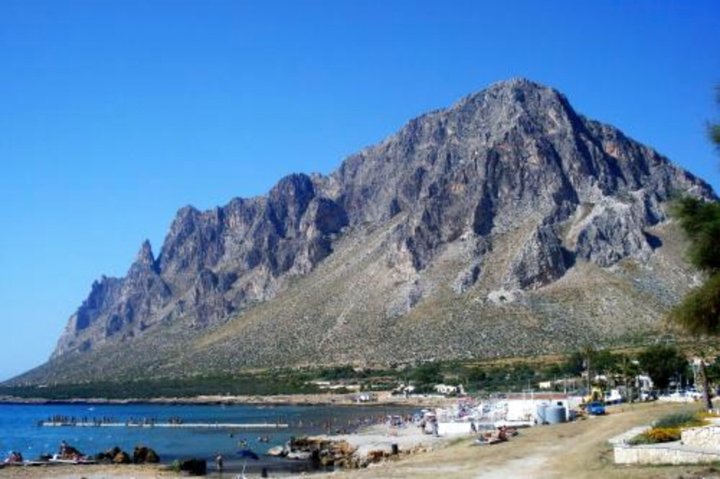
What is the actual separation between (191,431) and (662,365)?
46.6 metres

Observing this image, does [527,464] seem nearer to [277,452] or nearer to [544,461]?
[544,461]

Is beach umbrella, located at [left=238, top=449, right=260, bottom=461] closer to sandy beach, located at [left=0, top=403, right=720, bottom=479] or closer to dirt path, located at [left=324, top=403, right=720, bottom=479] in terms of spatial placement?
sandy beach, located at [left=0, top=403, right=720, bottom=479]

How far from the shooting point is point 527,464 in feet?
95.8

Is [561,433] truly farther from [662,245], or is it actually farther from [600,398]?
[662,245]

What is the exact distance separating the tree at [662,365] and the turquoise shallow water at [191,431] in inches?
1101

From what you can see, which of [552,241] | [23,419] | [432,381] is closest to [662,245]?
[552,241]

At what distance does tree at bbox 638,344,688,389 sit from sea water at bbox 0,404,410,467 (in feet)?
88.6

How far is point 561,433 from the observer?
40469 mm

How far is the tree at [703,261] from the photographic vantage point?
66.4ft

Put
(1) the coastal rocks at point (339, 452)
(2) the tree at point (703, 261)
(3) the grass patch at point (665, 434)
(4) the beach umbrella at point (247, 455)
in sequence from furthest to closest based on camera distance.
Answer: (4) the beach umbrella at point (247, 455) < (1) the coastal rocks at point (339, 452) < (3) the grass patch at point (665, 434) < (2) the tree at point (703, 261)

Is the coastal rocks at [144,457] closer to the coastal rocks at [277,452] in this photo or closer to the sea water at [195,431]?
the sea water at [195,431]

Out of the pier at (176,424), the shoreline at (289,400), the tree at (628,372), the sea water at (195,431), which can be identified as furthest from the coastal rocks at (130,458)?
the shoreline at (289,400)

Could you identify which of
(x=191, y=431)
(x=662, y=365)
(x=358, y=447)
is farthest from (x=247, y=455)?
(x=662, y=365)

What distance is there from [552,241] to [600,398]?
87686 millimetres
